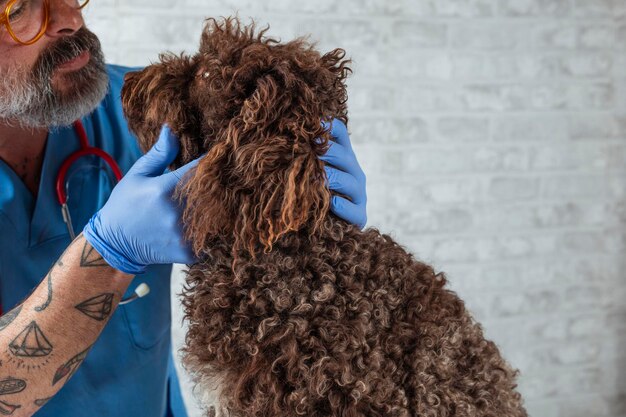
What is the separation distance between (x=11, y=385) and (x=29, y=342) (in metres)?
0.11

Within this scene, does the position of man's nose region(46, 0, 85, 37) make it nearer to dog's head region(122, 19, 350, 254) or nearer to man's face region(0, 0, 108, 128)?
man's face region(0, 0, 108, 128)

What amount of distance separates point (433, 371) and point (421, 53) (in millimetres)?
1895

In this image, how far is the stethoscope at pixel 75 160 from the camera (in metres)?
1.63

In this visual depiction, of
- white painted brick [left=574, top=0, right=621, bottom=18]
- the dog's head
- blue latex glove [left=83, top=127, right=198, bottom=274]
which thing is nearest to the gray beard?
blue latex glove [left=83, top=127, right=198, bottom=274]

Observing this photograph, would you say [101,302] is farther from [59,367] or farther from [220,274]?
[220,274]

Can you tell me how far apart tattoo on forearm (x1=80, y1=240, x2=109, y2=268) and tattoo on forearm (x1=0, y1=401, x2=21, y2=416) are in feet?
1.09

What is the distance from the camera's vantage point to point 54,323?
1.37 m

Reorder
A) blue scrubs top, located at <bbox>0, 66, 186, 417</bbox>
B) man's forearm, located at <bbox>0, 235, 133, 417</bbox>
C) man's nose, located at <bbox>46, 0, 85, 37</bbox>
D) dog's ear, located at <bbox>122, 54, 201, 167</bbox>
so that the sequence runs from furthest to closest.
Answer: blue scrubs top, located at <bbox>0, 66, 186, 417</bbox>, man's nose, located at <bbox>46, 0, 85, 37</bbox>, man's forearm, located at <bbox>0, 235, 133, 417</bbox>, dog's ear, located at <bbox>122, 54, 201, 167</bbox>

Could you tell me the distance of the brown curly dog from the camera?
3.79ft

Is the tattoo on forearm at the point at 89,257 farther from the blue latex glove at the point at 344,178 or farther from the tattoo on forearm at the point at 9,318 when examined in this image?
the blue latex glove at the point at 344,178

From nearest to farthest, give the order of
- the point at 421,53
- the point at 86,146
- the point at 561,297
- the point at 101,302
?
the point at 101,302, the point at 86,146, the point at 421,53, the point at 561,297

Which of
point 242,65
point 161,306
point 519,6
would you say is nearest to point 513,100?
point 519,6

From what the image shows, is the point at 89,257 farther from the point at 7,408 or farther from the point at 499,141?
the point at 499,141

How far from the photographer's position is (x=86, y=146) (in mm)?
1736
